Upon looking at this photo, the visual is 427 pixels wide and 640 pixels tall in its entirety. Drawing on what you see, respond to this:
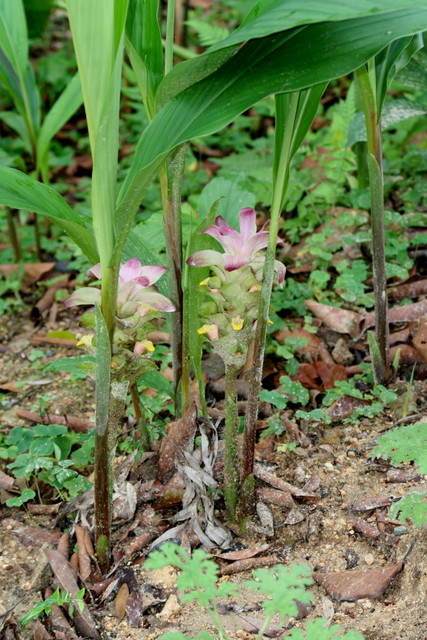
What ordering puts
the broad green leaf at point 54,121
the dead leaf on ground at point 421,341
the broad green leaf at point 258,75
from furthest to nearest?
the broad green leaf at point 54,121 < the dead leaf on ground at point 421,341 < the broad green leaf at point 258,75

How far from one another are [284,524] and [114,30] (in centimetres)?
117

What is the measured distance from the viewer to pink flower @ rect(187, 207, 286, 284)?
1572 mm

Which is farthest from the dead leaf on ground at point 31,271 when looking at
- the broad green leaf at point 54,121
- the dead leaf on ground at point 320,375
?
the dead leaf on ground at point 320,375

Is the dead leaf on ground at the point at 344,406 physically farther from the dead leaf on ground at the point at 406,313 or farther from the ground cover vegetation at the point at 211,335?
the dead leaf on ground at the point at 406,313

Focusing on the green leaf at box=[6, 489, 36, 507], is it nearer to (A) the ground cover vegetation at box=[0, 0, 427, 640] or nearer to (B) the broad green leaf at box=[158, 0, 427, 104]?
(A) the ground cover vegetation at box=[0, 0, 427, 640]

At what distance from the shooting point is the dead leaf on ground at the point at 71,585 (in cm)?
159

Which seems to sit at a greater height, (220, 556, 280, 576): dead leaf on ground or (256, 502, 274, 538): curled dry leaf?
(256, 502, 274, 538): curled dry leaf

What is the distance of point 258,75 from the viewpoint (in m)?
1.38

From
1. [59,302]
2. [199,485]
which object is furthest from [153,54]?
[59,302]

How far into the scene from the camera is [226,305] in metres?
1.59

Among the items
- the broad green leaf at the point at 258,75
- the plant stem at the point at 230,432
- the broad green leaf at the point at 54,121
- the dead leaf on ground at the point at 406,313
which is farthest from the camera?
the broad green leaf at the point at 54,121

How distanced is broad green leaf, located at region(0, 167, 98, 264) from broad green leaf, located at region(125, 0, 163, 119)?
376mm

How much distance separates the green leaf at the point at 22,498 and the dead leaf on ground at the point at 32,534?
5 centimetres

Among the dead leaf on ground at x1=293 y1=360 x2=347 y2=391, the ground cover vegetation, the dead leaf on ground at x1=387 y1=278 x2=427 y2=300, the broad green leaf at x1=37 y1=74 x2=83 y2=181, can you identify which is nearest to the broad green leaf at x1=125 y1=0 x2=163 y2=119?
the ground cover vegetation
